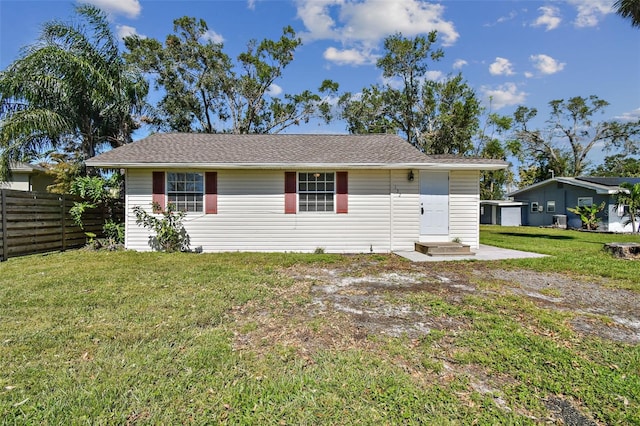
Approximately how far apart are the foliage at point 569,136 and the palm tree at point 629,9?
21740 mm

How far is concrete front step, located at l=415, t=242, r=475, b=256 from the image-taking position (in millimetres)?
8028

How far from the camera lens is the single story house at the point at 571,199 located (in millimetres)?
17594

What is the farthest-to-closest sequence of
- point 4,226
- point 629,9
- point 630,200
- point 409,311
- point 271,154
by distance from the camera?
point 630,200 → point 629,9 → point 271,154 → point 4,226 → point 409,311

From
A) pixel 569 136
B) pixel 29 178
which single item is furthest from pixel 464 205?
pixel 569 136

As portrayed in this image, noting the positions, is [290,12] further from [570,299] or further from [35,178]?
[570,299]

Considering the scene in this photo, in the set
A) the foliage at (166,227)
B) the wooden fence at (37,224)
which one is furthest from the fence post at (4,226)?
the foliage at (166,227)

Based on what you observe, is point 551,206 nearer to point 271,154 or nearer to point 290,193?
point 290,193

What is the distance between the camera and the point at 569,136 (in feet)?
108

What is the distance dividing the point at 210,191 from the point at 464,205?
7.25 metres

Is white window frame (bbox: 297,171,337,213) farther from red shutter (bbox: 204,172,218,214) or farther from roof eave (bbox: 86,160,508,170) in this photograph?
red shutter (bbox: 204,172,218,214)

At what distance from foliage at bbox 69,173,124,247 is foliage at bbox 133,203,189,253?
112cm

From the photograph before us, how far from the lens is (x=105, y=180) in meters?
9.66

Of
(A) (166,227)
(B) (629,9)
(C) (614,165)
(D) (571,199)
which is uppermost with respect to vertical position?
(B) (629,9)

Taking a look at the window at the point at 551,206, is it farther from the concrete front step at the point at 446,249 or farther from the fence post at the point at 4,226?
the fence post at the point at 4,226
